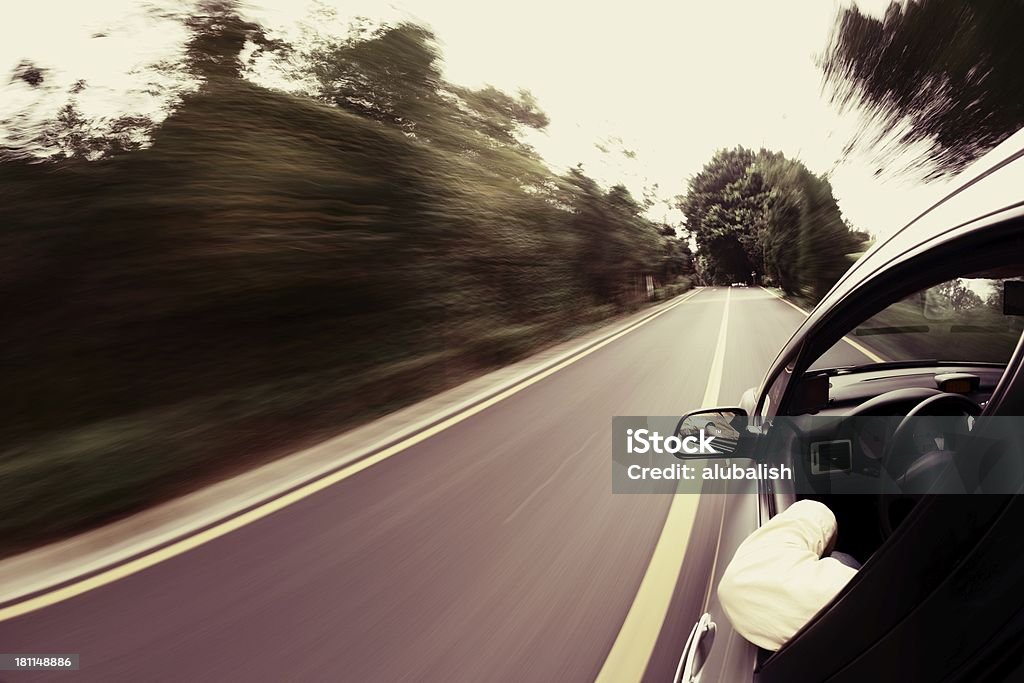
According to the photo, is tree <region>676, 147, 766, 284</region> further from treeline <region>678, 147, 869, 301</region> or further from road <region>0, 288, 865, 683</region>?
road <region>0, 288, 865, 683</region>

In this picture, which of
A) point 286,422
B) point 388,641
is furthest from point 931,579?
point 286,422

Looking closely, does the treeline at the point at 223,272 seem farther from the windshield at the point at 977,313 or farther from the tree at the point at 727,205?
the tree at the point at 727,205

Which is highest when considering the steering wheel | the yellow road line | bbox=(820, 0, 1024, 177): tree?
bbox=(820, 0, 1024, 177): tree

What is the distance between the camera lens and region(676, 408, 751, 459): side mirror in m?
1.63

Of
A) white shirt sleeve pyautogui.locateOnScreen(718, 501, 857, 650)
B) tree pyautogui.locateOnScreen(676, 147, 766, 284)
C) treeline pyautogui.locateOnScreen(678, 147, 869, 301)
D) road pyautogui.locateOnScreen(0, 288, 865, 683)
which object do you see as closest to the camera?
white shirt sleeve pyautogui.locateOnScreen(718, 501, 857, 650)

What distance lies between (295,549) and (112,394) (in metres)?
3.06

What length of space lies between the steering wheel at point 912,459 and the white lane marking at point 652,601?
3.92ft

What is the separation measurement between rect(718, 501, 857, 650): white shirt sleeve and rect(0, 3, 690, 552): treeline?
4.67m

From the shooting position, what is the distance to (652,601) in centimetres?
240

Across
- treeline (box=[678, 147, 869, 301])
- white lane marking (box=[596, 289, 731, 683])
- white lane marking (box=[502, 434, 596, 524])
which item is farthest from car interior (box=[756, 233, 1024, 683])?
treeline (box=[678, 147, 869, 301])

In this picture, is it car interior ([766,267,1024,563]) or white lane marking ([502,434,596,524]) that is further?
white lane marking ([502,434,596,524])

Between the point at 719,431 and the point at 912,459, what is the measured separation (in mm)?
514

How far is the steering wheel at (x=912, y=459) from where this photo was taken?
1.14m

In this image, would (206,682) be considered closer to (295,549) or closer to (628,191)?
(295,549)
